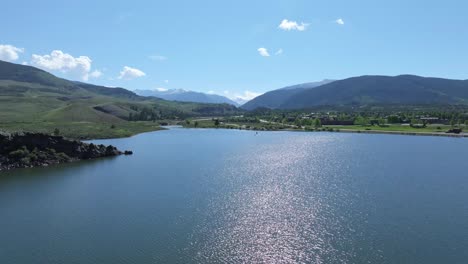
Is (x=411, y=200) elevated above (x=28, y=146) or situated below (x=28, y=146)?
below

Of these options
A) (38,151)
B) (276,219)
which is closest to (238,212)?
(276,219)

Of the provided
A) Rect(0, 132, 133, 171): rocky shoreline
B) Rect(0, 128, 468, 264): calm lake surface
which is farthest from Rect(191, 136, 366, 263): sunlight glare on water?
Rect(0, 132, 133, 171): rocky shoreline

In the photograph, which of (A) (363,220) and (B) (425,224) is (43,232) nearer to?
(A) (363,220)

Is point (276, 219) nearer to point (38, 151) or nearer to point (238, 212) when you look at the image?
point (238, 212)

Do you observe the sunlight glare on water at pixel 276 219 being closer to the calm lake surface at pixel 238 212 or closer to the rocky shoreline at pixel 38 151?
the calm lake surface at pixel 238 212

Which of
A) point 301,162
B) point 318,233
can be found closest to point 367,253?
point 318,233
